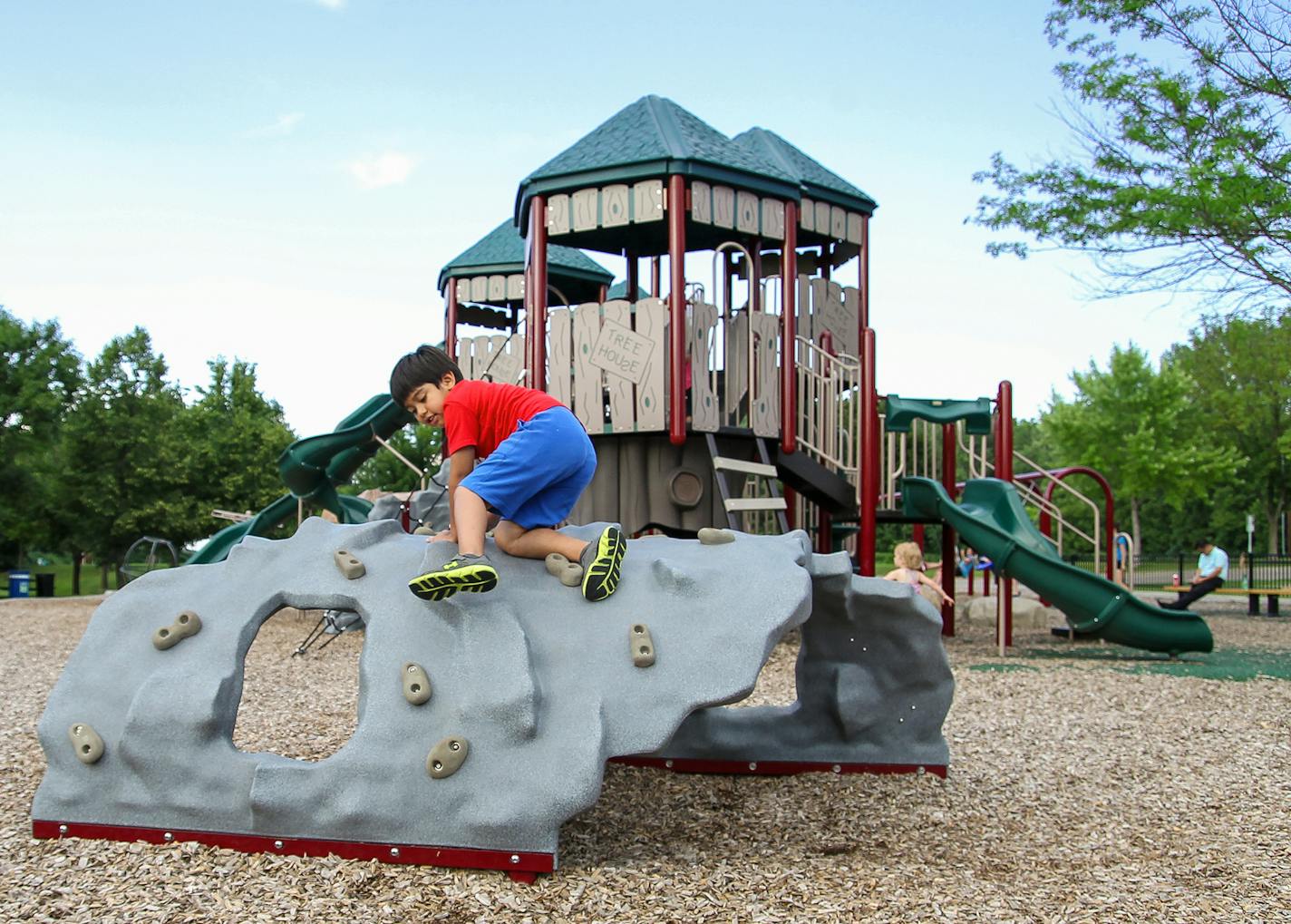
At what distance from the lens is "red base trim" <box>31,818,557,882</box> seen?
11.6 ft

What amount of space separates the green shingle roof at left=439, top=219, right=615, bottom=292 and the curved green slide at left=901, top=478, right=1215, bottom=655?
8601 mm

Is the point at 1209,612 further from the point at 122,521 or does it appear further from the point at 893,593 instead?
the point at 122,521

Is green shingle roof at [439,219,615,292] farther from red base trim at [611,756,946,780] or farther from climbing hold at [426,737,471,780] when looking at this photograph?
climbing hold at [426,737,471,780]

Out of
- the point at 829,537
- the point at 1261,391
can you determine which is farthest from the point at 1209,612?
the point at 1261,391

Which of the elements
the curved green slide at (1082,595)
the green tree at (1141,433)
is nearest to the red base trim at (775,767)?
the curved green slide at (1082,595)

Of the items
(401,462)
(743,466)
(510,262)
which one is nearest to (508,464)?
(743,466)

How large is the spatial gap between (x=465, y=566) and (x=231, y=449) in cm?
2915

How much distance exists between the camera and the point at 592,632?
3922mm

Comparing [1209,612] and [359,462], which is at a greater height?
[359,462]

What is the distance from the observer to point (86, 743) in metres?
3.96

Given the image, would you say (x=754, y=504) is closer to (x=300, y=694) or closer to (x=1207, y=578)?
(x=300, y=694)

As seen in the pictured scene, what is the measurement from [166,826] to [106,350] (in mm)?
28995

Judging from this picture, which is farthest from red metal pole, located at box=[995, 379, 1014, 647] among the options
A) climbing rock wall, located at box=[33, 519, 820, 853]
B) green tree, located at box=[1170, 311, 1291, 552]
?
green tree, located at box=[1170, 311, 1291, 552]

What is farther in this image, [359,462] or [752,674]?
[359,462]
